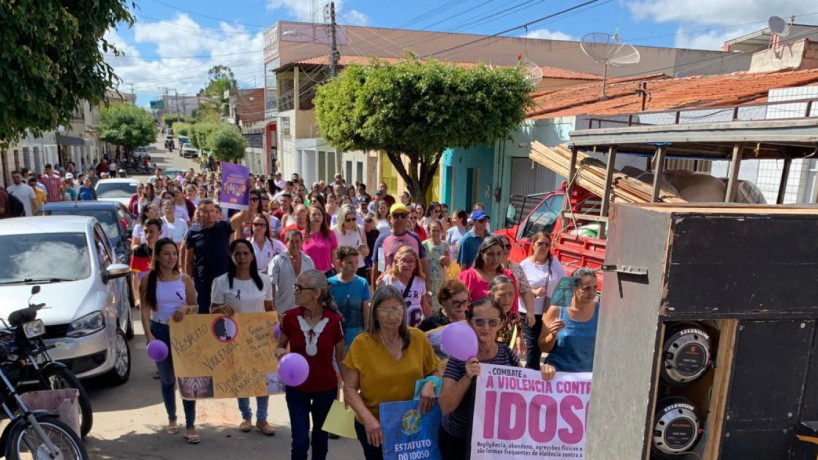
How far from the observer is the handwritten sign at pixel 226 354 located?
5.09m

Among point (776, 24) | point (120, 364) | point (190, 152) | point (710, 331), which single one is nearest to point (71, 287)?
point (120, 364)

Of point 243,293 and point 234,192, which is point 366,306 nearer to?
point 243,293

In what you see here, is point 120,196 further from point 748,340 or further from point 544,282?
point 748,340

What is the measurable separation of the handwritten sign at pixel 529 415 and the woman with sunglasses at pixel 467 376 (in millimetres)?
61

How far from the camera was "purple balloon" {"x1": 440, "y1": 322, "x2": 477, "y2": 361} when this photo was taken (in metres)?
3.19

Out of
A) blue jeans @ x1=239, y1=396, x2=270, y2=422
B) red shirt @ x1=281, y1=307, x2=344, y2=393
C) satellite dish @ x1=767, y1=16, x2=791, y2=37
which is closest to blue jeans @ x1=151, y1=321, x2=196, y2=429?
blue jeans @ x1=239, y1=396, x2=270, y2=422

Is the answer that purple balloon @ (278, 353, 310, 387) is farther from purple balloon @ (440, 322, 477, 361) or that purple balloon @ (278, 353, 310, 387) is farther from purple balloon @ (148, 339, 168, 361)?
purple balloon @ (148, 339, 168, 361)

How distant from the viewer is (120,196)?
16734 mm

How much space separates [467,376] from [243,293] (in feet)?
8.53

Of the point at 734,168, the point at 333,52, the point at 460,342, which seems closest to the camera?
the point at 460,342

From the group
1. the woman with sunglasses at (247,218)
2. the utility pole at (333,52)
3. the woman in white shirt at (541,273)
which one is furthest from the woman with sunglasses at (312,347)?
the utility pole at (333,52)

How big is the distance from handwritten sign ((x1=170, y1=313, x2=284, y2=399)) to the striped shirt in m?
2.01

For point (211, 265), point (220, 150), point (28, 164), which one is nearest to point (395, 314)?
point (211, 265)

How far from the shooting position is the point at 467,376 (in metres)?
3.29
